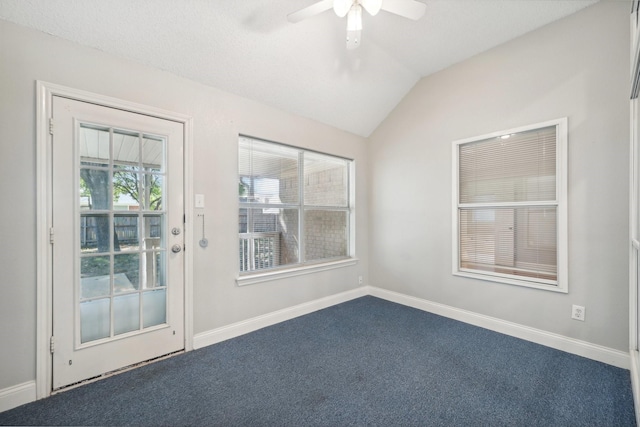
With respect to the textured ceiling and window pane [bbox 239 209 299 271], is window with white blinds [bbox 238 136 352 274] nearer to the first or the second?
window pane [bbox 239 209 299 271]

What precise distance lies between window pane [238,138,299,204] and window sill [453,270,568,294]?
6.95 ft

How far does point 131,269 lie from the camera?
7.06 feet

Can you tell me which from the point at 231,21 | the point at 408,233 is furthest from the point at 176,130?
the point at 408,233

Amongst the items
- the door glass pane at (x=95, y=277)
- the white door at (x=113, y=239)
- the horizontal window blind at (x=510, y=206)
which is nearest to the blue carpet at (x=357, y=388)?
the white door at (x=113, y=239)

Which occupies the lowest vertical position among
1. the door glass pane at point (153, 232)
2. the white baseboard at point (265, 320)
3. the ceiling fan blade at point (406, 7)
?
the white baseboard at point (265, 320)

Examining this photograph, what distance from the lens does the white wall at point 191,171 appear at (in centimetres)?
170

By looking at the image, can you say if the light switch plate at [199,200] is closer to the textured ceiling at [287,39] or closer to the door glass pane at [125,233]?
the door glass pane at [125,233]

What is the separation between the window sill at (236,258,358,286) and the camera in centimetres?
278

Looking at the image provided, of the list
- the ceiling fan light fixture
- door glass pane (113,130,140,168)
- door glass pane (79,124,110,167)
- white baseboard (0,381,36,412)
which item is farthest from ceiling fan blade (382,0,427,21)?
white baseboard (0,381,36,412)

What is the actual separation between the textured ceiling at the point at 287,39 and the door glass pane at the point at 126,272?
5.15ft

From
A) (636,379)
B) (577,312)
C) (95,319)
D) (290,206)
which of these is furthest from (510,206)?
(95,319)

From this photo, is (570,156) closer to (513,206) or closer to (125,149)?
(513,206)

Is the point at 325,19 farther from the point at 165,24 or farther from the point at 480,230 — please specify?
the point at 480,230

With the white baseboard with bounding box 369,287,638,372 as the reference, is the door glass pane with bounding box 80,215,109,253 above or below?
above
